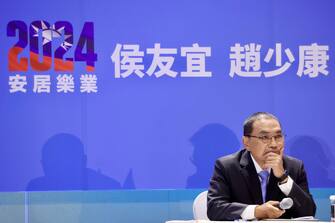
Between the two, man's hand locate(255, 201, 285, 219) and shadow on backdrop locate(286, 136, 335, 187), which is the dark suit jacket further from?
shadow on backdrop locate(286, 136, 335, 187)

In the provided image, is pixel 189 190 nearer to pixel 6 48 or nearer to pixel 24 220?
pixel 24 220

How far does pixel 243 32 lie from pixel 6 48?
1748 mm

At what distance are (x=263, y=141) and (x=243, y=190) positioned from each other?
0.29 m

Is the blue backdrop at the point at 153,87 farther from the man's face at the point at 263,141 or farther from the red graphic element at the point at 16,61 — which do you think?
the man's face at the point at 263,141

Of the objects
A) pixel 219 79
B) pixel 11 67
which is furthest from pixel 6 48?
pixel 219 79

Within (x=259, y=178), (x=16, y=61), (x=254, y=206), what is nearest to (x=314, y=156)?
(x=259, y=178)

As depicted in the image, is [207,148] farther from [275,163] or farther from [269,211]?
[269,211]

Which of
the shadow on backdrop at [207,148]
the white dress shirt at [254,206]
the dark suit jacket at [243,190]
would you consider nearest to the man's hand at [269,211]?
the white dress shirt at [254,206]

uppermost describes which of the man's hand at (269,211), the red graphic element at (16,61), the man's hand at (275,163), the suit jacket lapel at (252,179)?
the red graphic element at (16,61)

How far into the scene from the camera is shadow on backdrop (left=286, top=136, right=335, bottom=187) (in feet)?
15.4

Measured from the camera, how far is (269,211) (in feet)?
9.82

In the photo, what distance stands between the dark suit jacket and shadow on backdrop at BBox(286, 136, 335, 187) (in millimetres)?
1207

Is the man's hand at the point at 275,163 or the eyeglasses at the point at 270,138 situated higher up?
the eyeglasses at the point at 270,138

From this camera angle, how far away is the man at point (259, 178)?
10.8 ft
